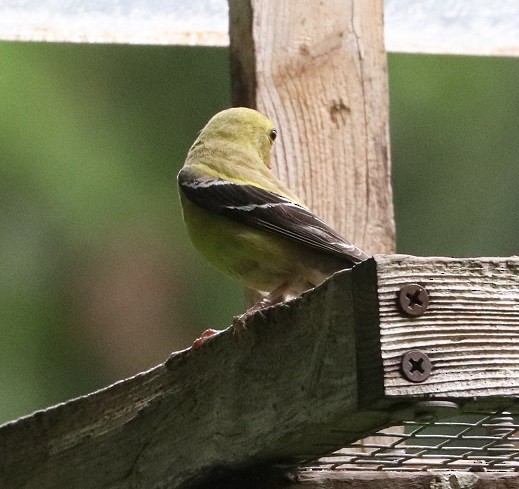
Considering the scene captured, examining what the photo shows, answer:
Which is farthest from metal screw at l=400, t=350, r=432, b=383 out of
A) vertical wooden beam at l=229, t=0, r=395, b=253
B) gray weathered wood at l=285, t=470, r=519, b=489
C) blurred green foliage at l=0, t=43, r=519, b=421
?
blurred green foliage at l=0, t=43, r=519, b=421

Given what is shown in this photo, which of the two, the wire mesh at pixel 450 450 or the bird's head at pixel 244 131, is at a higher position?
the bird's head at pixel 244 131

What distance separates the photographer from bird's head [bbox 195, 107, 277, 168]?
3.29 m

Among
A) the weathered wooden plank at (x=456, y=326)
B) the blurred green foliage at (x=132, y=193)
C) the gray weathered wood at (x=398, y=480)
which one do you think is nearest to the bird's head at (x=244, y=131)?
the gray weathered wood at (x=398, y=480)

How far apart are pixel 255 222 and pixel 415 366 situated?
1.43m

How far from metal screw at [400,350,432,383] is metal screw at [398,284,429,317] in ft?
0.21

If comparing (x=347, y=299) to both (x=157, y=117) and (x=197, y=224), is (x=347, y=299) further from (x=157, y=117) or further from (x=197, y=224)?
(x=157, y=117)

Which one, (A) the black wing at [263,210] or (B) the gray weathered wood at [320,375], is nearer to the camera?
(B) the gray weathered wood at [320,375]

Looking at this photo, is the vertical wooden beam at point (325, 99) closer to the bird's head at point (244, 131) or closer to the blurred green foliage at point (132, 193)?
the bird's head at point (244, 131)

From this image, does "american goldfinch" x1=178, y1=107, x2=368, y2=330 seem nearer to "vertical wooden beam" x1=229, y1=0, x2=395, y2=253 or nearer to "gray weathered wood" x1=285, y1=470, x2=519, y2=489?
"vertical wooden beam" x1=229, y1=0, x2=395, y2=253

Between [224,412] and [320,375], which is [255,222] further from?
[320,375]

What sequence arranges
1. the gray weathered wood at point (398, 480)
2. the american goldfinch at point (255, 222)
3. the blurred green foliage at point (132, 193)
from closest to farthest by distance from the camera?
the gray weathered wood at point (398, 480)
the american goldfinch at point (255, 222)
the blurred green foliage at point (132, 193)

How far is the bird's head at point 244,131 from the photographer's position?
3.29 m

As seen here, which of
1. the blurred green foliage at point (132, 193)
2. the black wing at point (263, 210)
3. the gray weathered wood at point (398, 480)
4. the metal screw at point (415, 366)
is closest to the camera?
the metal screw at point (415, 366)

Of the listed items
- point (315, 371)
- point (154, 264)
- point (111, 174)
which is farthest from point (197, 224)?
point (154, 264)
